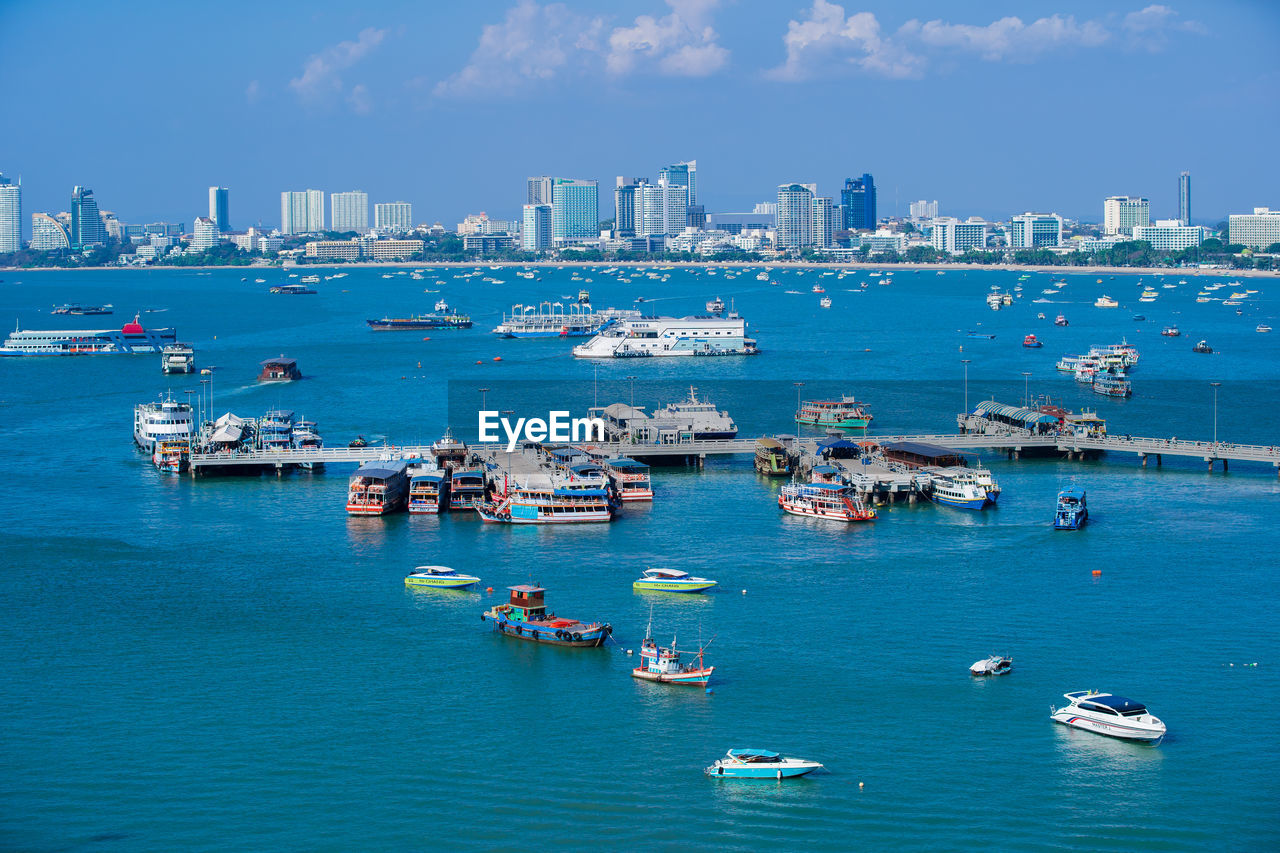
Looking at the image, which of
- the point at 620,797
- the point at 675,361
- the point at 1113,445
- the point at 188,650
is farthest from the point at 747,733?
the point at 675,361

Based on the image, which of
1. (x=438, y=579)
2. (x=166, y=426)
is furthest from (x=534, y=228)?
(x=438, y=579)

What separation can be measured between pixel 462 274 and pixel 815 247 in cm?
6196

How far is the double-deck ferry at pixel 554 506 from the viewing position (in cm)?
2297

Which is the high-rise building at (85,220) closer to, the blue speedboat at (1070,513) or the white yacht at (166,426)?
the white yacht at (166,426)

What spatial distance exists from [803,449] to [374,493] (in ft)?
28.9

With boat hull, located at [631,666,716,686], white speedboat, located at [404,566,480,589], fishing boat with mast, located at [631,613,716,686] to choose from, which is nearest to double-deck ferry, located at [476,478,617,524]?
white speedboat, located at [404,566,480,589]

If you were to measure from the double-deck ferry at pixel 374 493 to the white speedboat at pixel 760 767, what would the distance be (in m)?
12.1

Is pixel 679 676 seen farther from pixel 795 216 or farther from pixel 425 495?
pixel 795 216

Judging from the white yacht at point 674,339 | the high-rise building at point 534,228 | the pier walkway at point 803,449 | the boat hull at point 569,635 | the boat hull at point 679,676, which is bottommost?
the boat hull at point 679,676

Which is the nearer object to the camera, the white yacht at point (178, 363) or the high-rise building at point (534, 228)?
the white yacht at point (178, 363)

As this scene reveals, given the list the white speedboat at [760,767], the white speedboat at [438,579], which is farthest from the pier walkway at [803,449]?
the white speedboat at [760,767]

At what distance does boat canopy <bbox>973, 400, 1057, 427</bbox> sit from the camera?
30.1 meters

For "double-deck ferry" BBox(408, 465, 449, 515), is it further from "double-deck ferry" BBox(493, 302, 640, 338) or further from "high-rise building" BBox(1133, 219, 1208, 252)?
"high-rise building" BBox(1133, 219, 1208, 252)

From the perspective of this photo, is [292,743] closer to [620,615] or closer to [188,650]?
[188,650]
